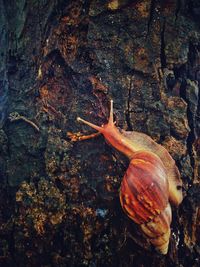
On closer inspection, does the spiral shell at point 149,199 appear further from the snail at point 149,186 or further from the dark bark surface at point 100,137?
the dark bark surface at point 100,137

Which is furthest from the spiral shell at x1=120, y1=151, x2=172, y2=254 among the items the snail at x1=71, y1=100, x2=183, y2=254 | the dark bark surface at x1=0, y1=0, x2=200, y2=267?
the dark bark surface at x1=0, y1=0, x2=200, y2=267

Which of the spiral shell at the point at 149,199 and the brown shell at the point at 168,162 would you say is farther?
the brown shell at the point at 168,162

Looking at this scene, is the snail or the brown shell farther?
the brown shell

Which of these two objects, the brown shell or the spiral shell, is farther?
the brown shell

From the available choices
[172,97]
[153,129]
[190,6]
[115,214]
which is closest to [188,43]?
[190,6]

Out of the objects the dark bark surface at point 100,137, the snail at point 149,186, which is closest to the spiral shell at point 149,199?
the snail at point 149,186

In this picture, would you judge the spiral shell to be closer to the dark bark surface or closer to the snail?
the snail

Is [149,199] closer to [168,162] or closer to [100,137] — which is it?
[168,162]
